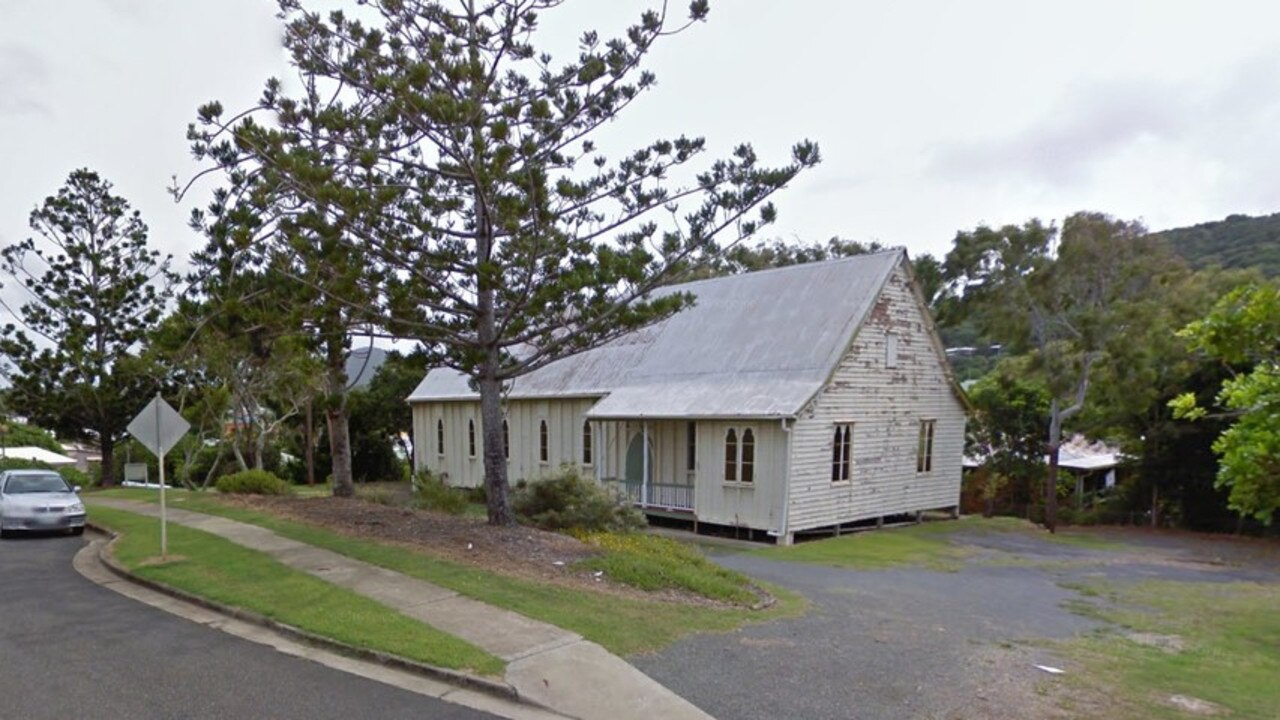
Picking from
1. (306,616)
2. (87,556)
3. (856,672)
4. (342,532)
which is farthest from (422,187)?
(856,672)

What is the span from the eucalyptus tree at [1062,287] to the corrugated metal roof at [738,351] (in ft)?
11.2

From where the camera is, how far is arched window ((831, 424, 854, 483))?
784 inches

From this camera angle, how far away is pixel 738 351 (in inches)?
860

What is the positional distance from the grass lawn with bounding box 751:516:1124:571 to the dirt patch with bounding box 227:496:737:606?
583 centimetres

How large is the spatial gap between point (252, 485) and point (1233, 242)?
57.0 metres

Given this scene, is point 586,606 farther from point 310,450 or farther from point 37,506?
point 310,450

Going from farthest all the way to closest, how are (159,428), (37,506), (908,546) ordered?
(908,546) < (37,506) < (159,428)

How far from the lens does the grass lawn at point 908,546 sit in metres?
15.7

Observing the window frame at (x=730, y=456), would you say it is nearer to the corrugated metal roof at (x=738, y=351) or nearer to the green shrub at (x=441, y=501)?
the corrugated metal roof at (x=738, y=351)

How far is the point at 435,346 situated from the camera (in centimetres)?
1380

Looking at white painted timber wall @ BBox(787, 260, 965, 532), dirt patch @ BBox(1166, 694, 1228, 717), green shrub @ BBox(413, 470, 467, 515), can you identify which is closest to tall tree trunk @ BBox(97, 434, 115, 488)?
green shrub @ BBox(413, 470, 467, 515)

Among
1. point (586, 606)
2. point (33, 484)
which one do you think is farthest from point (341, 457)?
point (586, 606)

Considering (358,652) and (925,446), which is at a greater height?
(358,652)

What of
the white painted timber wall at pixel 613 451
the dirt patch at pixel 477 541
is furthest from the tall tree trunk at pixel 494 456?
the white painted timber wall at pixel 613 451
